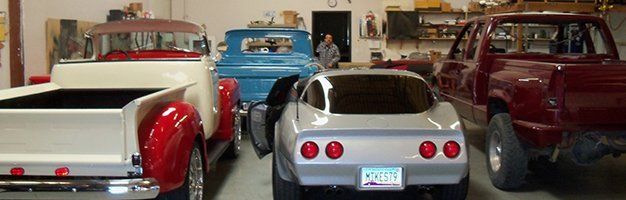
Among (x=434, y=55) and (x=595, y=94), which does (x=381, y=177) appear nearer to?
(x=595, y=94)

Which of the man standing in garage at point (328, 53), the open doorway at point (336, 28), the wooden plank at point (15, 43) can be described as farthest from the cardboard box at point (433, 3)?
the wooden plank at point (15, 43)

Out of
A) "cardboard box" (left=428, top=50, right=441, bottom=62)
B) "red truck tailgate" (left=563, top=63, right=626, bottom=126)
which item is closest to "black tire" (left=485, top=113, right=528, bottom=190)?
"red truck tailgate" (left=563, top=63, right=626, bottom=126)

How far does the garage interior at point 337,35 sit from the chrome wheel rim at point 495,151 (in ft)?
0.65

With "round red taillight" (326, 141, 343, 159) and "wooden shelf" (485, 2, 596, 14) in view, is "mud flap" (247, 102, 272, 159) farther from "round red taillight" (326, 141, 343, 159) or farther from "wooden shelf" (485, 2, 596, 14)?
"wooden shelf" (485, 2, 596, 14)

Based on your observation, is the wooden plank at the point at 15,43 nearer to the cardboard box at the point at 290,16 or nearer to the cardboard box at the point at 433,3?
the cardboard box at the point at 290,16

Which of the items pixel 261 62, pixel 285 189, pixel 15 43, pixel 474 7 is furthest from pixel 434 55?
pixel 285 189

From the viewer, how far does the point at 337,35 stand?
15750 millimetres

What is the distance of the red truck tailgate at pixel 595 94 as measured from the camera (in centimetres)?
408

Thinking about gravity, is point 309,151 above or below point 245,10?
below

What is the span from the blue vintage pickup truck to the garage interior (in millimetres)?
627

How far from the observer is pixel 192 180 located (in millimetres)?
3965

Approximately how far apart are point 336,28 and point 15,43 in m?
9.85

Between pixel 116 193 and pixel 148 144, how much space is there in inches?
12.5

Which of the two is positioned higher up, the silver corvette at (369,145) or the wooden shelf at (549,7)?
the wooden shelf at (549,7)
